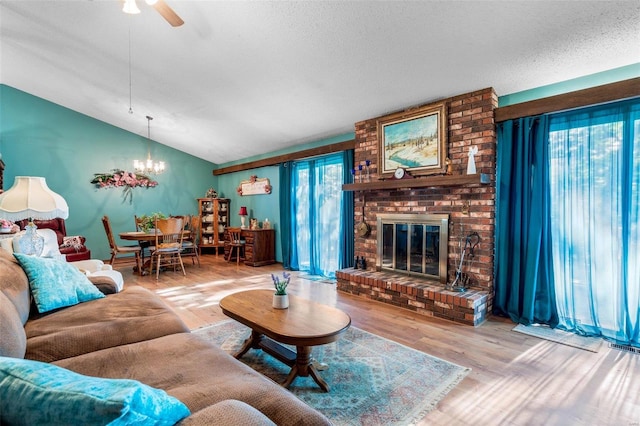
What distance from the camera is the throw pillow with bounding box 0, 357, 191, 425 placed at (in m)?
0.60

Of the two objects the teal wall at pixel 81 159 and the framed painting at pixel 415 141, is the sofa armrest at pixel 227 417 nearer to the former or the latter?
the framed painting at pixel 415 141

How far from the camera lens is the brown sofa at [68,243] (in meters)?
4.83

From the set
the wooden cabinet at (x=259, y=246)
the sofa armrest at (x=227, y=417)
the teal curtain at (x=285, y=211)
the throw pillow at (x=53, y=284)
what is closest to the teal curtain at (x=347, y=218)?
the teal curtain at (x=285, y=211)

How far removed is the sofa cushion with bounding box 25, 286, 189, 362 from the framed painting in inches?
123

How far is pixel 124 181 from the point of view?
683 cm

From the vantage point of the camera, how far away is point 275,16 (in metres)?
2.74

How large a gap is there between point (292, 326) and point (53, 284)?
1.65 m

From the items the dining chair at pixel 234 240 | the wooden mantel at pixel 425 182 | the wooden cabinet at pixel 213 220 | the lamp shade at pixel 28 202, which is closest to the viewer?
the lamp shade at pixel 28 202

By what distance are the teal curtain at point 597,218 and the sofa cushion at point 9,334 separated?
397cm

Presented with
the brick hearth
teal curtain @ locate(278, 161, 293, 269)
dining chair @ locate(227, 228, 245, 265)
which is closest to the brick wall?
the brick hearth

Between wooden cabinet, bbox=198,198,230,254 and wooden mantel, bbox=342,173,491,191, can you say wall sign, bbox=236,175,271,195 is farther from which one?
wooden mantel, bbox=342,173,491,191

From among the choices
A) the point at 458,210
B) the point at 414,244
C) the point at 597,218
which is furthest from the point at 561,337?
the point at 414,244

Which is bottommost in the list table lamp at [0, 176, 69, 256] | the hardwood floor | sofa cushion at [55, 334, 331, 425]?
the hardwood floor

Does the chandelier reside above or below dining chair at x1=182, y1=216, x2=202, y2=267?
above
